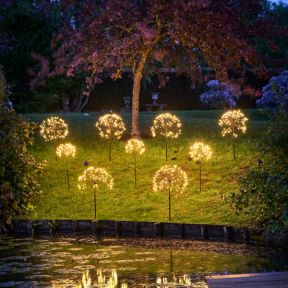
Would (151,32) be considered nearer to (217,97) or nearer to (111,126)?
(111,126)

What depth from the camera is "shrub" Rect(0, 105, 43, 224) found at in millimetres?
19031

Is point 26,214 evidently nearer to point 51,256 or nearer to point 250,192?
point 51,256

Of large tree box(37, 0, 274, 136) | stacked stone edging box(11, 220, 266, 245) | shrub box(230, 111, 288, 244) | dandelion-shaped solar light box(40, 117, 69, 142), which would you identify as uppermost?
large tree box(37, 0, 274, 136)

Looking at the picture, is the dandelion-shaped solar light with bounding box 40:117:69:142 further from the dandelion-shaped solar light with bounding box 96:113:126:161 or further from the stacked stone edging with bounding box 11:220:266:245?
the stacked stone edging with bounding box 11:220:266:245

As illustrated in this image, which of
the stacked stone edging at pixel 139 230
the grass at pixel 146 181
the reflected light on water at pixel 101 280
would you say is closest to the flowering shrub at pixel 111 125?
the grass at pixel 146 181

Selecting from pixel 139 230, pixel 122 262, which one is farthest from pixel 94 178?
pixel 122 262

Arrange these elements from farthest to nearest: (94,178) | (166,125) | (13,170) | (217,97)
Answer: (217,97) → (166,125) → (13,170) → (94,178)

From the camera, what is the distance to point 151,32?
23141 millimetres

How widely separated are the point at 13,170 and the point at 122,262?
21.4ft

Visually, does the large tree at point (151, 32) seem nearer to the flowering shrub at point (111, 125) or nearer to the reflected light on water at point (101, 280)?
the flowering shrub at point (111, 125)

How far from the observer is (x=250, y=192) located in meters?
15.9

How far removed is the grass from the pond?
2242mm

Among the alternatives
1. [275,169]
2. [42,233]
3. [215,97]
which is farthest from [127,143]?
[215,97]

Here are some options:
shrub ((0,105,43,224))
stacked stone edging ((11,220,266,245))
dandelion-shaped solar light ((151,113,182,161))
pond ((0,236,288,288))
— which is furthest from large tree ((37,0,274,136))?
pond ((0,236,288,288))
